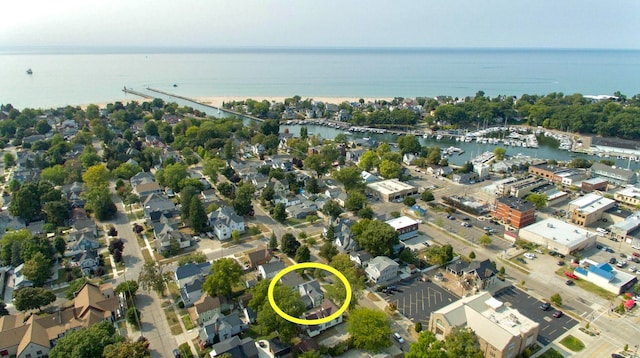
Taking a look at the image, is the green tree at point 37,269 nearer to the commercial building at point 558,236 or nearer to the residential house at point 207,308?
the residential house at point 207,308

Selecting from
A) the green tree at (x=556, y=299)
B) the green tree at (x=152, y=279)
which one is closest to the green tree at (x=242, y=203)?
the green tree at (x=152, y=279)

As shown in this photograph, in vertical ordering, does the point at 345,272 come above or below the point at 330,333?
above

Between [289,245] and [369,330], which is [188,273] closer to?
[289,245]

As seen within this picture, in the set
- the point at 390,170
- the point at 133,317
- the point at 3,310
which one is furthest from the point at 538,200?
the point at 3,310

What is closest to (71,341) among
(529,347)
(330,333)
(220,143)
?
(330,333)

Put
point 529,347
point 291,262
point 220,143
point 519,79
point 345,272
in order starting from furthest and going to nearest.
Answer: point 519,79 → point 220,143 → point 291,262 → point 345,272 → point 529,347

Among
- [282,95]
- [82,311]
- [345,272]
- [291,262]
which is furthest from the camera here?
[282,95]

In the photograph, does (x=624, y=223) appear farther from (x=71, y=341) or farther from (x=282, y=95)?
(x=282, y=95)

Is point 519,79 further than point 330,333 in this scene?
Yes

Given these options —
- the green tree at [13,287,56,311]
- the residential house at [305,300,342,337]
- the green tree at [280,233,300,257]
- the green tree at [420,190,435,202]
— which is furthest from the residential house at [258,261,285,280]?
the green tree at [420,190,435,202]
